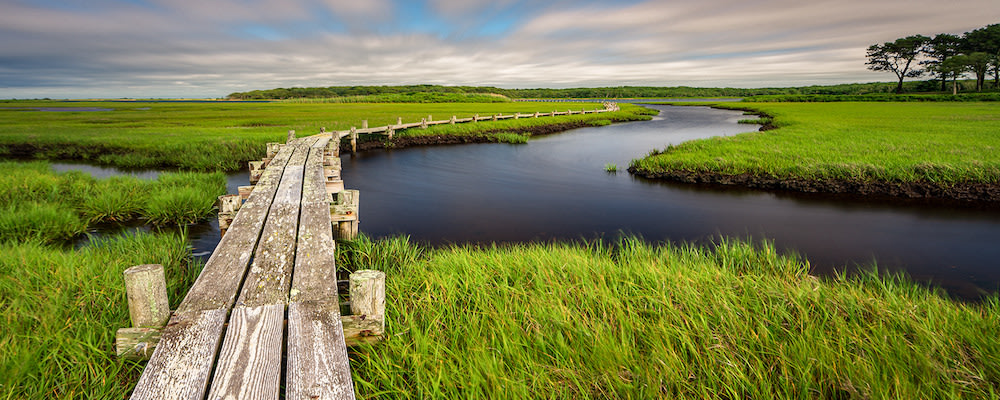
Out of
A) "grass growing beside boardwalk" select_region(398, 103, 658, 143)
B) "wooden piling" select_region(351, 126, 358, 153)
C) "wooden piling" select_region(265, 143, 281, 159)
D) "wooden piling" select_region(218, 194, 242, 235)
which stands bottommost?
"wooden piling" select_region(218, 194, 242, 235)

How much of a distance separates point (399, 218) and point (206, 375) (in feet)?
25.1

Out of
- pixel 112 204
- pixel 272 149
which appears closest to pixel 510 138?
pixel 272 149

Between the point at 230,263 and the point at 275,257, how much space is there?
0.34 meters

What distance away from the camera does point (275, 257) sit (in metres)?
3.88

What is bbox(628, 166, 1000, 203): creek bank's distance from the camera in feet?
32.4

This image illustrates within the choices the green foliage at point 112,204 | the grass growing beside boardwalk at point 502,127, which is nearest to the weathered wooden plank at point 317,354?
the green foliage at point 112,204

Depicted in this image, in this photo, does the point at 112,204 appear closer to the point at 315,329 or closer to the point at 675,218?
the point at 315,329

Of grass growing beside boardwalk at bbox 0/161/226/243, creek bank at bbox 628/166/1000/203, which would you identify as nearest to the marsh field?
grass growing beside boardwalk at bbox 0/161/226/243

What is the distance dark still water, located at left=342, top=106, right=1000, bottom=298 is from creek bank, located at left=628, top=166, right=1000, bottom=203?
0.61 m

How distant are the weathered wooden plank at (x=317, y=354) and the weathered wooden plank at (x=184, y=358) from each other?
41 centimetres

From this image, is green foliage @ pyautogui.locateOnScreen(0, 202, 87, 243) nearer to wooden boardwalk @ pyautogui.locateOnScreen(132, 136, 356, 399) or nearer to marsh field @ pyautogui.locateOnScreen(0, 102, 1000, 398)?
marsh field @ pyautogui.locateOnScreen(0, 102, 1000, 398)

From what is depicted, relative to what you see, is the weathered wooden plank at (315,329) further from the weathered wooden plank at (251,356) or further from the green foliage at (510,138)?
the green foliage at (510,138)

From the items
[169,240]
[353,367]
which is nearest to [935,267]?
[353,367]

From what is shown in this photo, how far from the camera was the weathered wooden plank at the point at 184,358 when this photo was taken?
2195 mm
